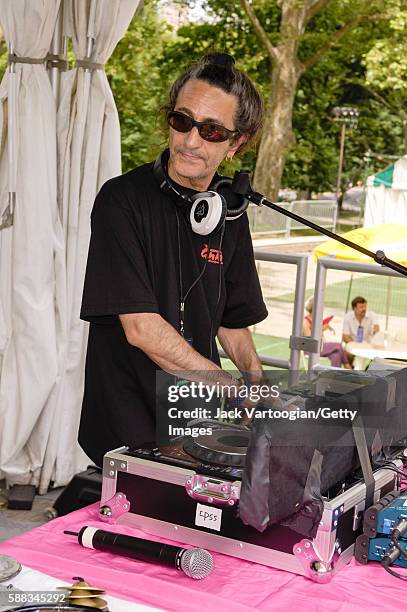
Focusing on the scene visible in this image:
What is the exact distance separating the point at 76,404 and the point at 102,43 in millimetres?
1876

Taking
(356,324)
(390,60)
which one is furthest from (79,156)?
(390,60)

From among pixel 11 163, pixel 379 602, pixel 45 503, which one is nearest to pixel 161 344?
pixel 379 602

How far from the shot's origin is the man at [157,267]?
2416mm

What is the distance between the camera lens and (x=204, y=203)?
2.47m

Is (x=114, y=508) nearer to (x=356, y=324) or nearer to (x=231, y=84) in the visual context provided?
(x=231, y=84)

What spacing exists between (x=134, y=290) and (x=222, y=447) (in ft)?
2.23

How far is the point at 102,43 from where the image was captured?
439cm

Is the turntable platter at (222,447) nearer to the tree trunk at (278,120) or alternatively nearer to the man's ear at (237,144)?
the man's ear at (237,144)

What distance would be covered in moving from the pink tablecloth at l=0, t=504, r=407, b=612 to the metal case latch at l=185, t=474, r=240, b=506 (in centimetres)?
12

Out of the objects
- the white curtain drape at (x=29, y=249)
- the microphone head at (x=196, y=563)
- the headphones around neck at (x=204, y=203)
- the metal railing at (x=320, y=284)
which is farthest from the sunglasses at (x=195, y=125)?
the white curtain drape at (x=29, y=249)

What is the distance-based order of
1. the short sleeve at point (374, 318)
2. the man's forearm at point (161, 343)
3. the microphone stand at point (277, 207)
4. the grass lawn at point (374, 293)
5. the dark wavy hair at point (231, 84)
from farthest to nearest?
the short sleeve at point (374, 318) → the grass lawn at point (374, 293) → the dark wavy hair at point (231, 84) → the man's forearm at point (161, 343) → the microphone stand at point (277, 207)

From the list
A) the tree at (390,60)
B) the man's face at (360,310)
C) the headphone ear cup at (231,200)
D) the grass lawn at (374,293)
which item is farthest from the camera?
the tree at (390,60)

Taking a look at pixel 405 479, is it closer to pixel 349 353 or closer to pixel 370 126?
pixel 349 353

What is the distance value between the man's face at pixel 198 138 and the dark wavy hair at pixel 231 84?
3 centimetres
